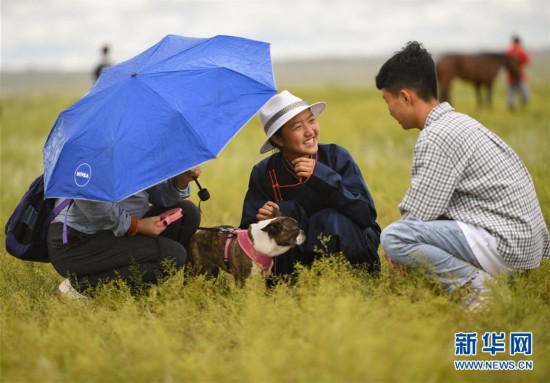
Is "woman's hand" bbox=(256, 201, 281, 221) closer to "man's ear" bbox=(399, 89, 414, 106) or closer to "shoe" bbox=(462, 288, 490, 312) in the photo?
"man's ear" bbox=(399, 89, 414, 106)

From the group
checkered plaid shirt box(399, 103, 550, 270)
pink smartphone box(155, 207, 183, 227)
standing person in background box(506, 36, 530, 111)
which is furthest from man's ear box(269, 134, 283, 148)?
standing person in background box(506, 36, 530, 111)

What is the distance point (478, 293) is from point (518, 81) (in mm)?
17428

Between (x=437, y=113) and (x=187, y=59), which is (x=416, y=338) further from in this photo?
(x=187, y=59)

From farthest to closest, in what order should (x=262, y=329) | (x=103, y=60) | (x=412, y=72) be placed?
(x=103, y=60) < (x=412, y=72) < (x=262, y=329)

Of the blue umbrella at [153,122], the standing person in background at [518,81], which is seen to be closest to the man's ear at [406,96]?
the blue umbrella at [153,122]

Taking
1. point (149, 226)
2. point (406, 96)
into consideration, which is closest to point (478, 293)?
point (406, 96)

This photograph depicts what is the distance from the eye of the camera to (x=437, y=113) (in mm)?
4195

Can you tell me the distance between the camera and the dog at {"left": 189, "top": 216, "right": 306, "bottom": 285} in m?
4.48

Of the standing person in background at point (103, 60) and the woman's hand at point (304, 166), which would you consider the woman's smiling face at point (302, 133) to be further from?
the standing person in background at point (103, 60)

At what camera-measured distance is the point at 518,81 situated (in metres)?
19.5

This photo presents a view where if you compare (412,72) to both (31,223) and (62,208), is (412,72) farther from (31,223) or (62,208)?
(31,223)

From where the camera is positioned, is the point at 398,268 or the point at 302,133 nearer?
the point at 398,268

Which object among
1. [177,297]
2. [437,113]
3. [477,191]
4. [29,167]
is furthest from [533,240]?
[29,167]

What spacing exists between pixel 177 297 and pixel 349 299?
1.50 meters
